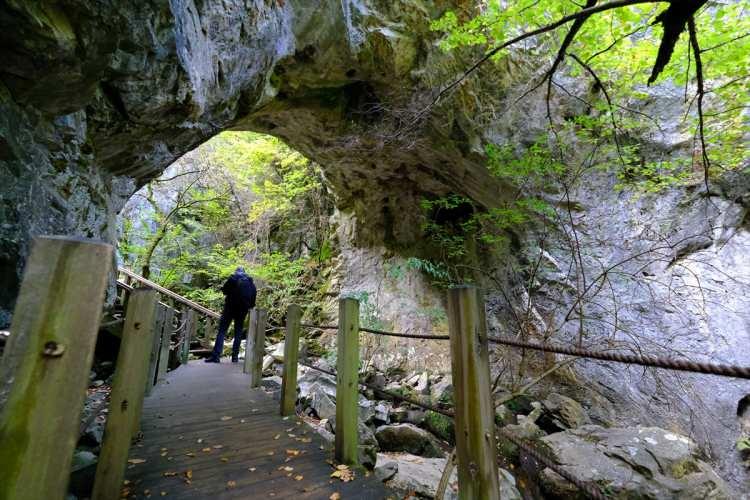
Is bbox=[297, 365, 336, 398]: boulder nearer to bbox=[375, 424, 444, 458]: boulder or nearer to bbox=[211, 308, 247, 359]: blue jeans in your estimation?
bbox=[375, 424, 444, 458]: boulder

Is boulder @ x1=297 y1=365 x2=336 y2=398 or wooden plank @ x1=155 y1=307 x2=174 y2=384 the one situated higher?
wooden plank @ x1=155 y1=307 x2=174 y2=384

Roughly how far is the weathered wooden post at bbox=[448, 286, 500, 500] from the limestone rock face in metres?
2.93

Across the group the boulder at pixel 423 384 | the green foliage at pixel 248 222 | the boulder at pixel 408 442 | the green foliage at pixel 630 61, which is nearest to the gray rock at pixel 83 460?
the boulder at pixel 408 442

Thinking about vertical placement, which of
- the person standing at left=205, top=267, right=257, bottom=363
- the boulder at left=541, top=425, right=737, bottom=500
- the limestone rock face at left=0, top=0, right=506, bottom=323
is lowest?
the boulder at left=541, top=425, right=737, bottom=500

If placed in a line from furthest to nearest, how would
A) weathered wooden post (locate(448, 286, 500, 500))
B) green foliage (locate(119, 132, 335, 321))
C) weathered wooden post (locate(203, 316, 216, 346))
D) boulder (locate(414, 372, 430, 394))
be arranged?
green foliage (locate(119, 132, 335, 321)) → weathered wooden post (locate(203, 316, 216, 346)) → boulder (locate(414, 372, 430, 394)) → weathered wooden post (locate(448, 286, 500, 500))

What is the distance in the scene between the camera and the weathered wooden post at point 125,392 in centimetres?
194

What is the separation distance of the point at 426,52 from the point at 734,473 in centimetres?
855

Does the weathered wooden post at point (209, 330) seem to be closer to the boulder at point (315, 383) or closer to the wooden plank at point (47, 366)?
the boulder at point (315, 383)

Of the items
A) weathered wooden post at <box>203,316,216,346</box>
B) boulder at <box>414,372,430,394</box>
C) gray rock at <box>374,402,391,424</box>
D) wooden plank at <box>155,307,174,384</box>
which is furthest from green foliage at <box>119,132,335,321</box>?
gray rock at <box>374,402,391,424</box>

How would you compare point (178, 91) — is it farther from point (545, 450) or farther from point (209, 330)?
point (209, 330)

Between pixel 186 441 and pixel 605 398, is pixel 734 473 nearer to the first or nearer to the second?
pixel 605 398

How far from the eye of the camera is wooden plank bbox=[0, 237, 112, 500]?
969 millimetres

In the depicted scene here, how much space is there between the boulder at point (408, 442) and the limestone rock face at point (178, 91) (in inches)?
157

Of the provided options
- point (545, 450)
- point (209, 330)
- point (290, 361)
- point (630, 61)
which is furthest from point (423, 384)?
point (630, 61)
